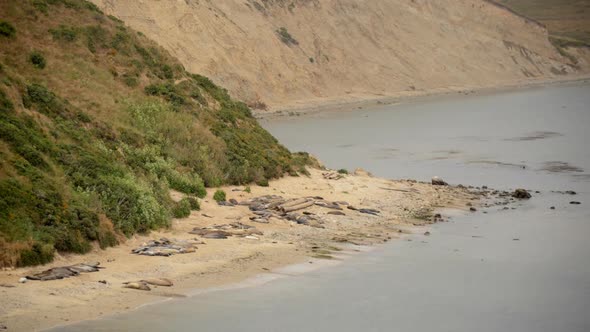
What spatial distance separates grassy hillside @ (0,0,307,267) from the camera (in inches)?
647

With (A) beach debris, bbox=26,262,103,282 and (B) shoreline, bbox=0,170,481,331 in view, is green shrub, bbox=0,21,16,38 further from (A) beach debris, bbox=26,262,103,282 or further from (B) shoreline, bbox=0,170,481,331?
(A) beach debris, bbox=26,262,103,282

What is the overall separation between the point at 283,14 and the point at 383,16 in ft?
58.5

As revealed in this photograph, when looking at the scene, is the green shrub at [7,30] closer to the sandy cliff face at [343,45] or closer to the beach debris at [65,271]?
the beach debris at [65,271]

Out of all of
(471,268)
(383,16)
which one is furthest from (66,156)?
(383,16)

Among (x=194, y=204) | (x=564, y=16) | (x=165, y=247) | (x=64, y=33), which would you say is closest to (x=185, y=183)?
(x=194, y=204)

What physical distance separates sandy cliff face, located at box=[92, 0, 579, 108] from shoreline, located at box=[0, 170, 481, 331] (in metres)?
43.0

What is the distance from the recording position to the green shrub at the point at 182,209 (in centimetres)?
2094

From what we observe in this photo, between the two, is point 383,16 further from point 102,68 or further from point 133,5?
point 102,68

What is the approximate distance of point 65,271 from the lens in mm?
14938

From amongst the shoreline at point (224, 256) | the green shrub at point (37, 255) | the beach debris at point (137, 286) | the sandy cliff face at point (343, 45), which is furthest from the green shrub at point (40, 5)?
the sandy cliff face at point (343, 45)

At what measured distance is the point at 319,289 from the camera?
54.7ft

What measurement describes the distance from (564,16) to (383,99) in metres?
109

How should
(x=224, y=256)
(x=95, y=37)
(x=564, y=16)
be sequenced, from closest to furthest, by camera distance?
1. (x=224, y=256)
2. (x=95, y=37)
3. (x=564, y=16)

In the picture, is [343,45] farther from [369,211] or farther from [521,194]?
[369,211]
